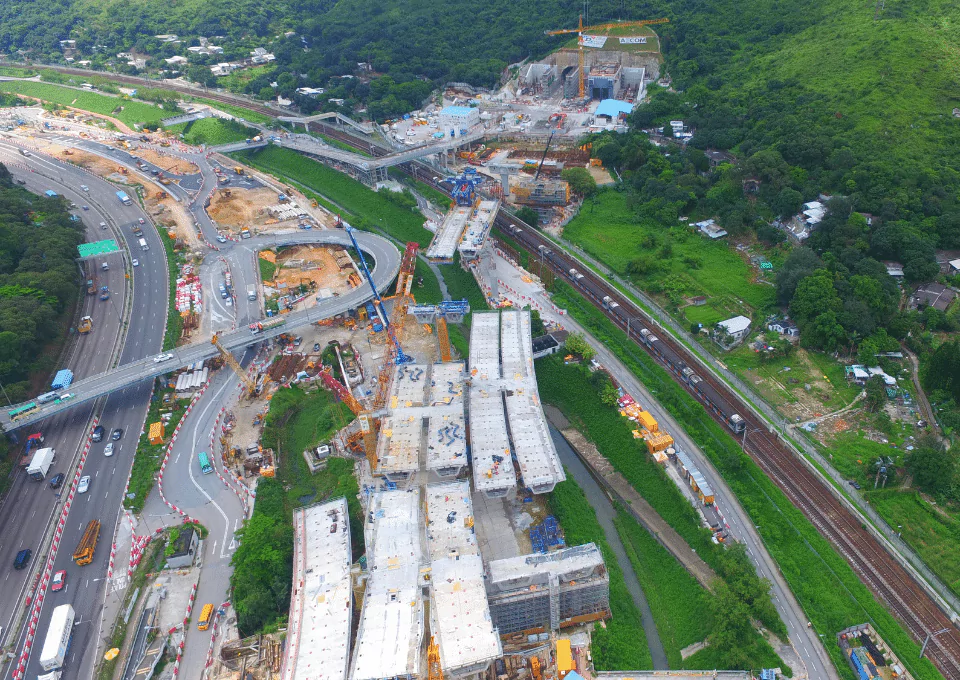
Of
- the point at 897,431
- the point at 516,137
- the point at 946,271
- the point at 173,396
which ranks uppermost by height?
the point at 516,137

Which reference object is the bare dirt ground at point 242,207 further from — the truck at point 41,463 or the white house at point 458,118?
the truck at point 41,463

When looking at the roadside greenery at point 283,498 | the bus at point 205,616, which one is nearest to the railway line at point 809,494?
the roadside greenery at point 283,498

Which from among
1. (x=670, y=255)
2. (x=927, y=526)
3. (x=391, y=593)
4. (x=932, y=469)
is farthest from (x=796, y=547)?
(x=670, y=255)

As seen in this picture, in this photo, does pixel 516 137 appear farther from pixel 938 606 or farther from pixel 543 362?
pixel 938 606

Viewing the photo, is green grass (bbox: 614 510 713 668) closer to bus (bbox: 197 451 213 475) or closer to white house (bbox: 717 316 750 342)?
white house (bbox: 717 316 750 342)

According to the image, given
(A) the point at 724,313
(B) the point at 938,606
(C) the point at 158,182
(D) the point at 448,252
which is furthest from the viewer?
(C) the point at 158,182

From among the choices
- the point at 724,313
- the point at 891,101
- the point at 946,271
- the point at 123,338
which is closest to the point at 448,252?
the point at 724,313
